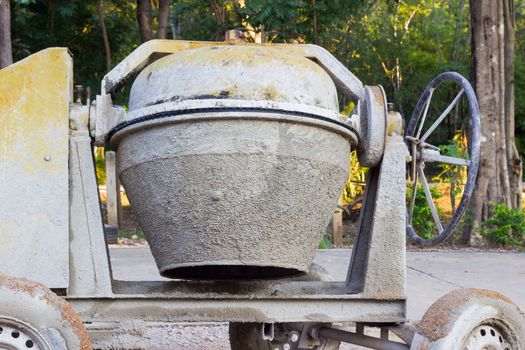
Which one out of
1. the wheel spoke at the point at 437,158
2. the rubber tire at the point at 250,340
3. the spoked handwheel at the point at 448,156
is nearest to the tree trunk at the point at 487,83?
the spoked handwheel at the point at 448,156

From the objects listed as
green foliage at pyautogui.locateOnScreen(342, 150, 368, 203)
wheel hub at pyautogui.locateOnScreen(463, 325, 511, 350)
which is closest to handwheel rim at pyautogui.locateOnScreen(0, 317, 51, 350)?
wheel hub at pyautogui.locateOnScreen(463, 325, 511, 350)

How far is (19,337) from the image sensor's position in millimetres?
3156

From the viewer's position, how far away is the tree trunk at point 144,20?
14694 millimetres

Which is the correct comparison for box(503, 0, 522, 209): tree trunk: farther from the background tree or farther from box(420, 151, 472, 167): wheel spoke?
box(420, 151, 472, 167): wheel spoke

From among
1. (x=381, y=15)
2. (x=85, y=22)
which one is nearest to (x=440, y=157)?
(x=85, y=22)

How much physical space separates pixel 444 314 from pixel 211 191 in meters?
1.11

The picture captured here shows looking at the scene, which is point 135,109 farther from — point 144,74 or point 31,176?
point 31,176

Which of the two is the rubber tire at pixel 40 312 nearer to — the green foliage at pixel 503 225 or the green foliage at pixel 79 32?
the green foliage at pixel 503 225

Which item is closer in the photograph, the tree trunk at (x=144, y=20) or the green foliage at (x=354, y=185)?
the green foliage at (x=354, y=185)

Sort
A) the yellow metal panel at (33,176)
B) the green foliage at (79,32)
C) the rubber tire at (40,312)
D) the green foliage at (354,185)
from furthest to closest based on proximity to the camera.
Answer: the green foliage at (79,32), the green foliage at (354,185), the yellow metal panel at (33,176), the rubber tire at (40,312)

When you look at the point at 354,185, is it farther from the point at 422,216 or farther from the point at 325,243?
the point at 325,243

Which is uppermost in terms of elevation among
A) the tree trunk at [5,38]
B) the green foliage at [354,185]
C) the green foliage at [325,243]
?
the tree trunk at [5,38]

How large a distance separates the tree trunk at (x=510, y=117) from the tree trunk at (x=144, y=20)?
6.20 meters

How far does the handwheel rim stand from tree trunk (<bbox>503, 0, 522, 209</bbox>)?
10964 mm
